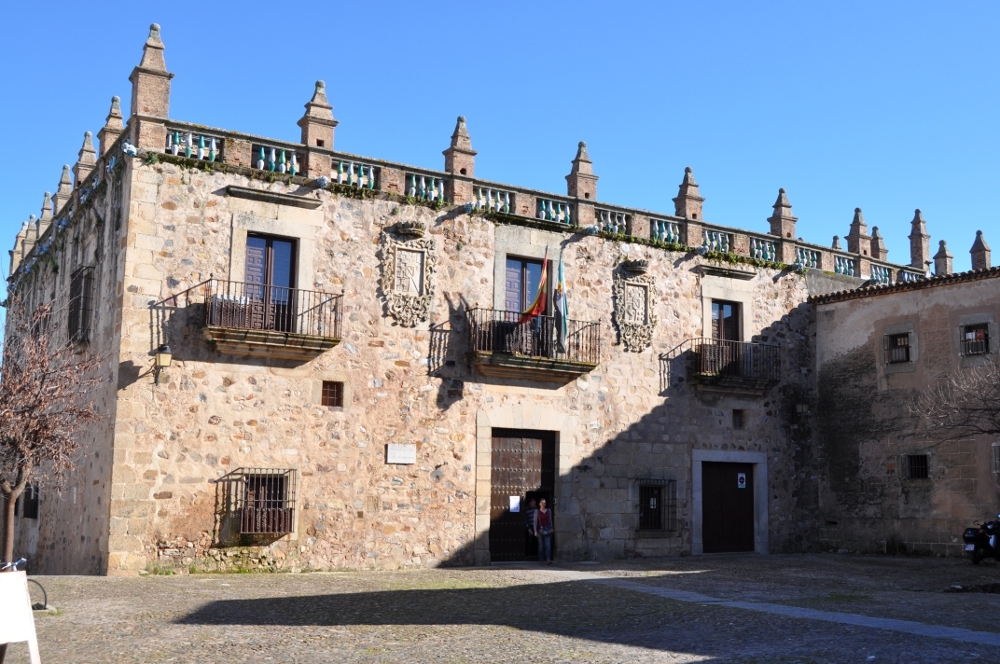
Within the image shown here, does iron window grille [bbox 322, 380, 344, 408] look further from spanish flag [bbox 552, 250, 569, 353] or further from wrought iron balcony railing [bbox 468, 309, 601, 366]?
spanish flag [bbox 552, 250, 569, 353]

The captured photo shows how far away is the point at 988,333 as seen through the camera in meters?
20.2

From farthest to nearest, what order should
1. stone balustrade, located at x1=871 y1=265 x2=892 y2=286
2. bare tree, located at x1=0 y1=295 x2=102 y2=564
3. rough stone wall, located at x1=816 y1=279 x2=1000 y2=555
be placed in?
stone balustrade, located at x1=871 y1=265 x2=892 y2=286 < rough stone wall, located at x1=816 y1=279 x2=1000 y2=555 < bare tree, located at x1=0 y1=295 x2=102 y2=564

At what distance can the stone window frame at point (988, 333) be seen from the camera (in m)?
20.0

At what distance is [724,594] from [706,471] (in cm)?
830

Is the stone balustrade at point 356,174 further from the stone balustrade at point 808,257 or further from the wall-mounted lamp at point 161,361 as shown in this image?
the stone balustrade at point 808,257

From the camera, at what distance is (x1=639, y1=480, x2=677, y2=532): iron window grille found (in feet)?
67.6

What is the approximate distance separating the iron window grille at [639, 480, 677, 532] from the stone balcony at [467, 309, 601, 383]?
281 centimetres

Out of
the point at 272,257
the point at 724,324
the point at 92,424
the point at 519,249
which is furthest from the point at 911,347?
the point at 92,424

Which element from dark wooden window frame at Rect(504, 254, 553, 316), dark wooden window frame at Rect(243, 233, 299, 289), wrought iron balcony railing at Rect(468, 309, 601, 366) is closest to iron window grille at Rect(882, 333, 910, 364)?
wrought iron balcony railing at Rect(468, 309, 601, 366)

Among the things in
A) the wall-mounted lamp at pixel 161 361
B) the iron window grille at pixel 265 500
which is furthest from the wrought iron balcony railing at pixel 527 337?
the wall-mounted lamp at pixel 161 361

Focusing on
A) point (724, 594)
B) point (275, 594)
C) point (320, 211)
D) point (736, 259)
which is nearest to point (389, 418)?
point (320, 211)

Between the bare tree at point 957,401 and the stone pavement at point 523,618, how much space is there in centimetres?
301

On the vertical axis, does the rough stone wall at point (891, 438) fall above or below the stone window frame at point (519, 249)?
below

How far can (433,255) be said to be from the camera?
1878 cm
